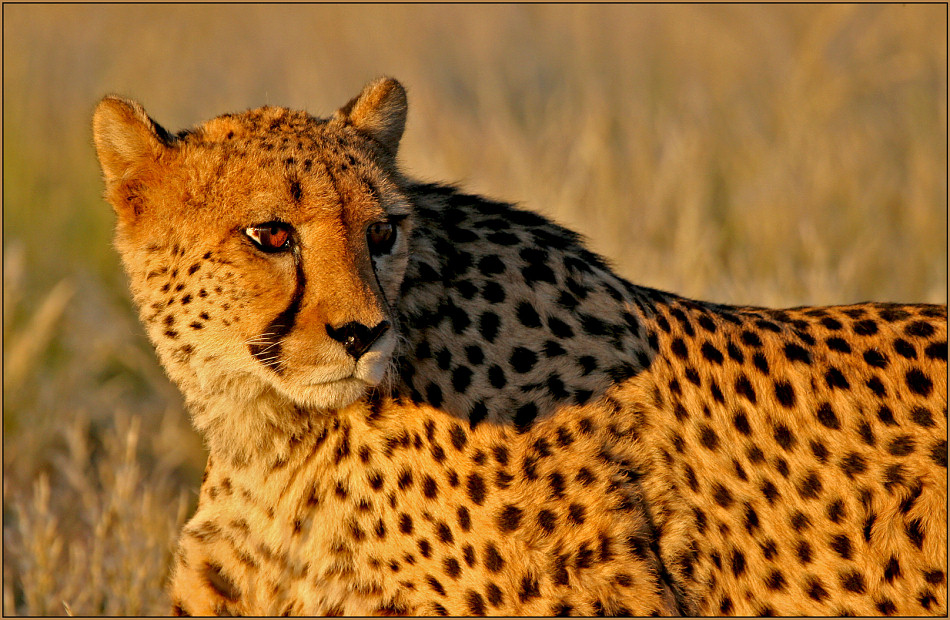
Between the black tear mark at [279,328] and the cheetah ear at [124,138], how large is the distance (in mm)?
404

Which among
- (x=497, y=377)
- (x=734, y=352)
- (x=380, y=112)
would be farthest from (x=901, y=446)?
(x=380, y=112)

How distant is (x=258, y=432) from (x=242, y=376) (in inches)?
5.9

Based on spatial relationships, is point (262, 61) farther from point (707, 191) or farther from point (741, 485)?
point (741, 485)

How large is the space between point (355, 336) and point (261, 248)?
26 cm

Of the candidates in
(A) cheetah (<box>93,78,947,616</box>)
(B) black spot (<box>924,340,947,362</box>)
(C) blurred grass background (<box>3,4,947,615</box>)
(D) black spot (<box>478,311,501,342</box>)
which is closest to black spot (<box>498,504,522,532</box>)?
(A) cheetah (<box>93,78,947,616</box>)

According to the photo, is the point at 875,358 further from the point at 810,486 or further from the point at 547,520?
the point at 547,520

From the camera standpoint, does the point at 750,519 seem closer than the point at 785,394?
Yes

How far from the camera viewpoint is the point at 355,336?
1.91m

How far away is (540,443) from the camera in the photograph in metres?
2.17

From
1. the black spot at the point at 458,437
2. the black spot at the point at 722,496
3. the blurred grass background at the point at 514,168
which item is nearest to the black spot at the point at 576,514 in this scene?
the black spot at the point at 458,437

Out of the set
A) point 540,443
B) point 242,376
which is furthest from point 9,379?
point 540,443

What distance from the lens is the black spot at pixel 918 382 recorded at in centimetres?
246

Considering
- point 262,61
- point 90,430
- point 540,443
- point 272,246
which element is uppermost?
point 262,61

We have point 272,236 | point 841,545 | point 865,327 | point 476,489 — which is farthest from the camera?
point 865,327
